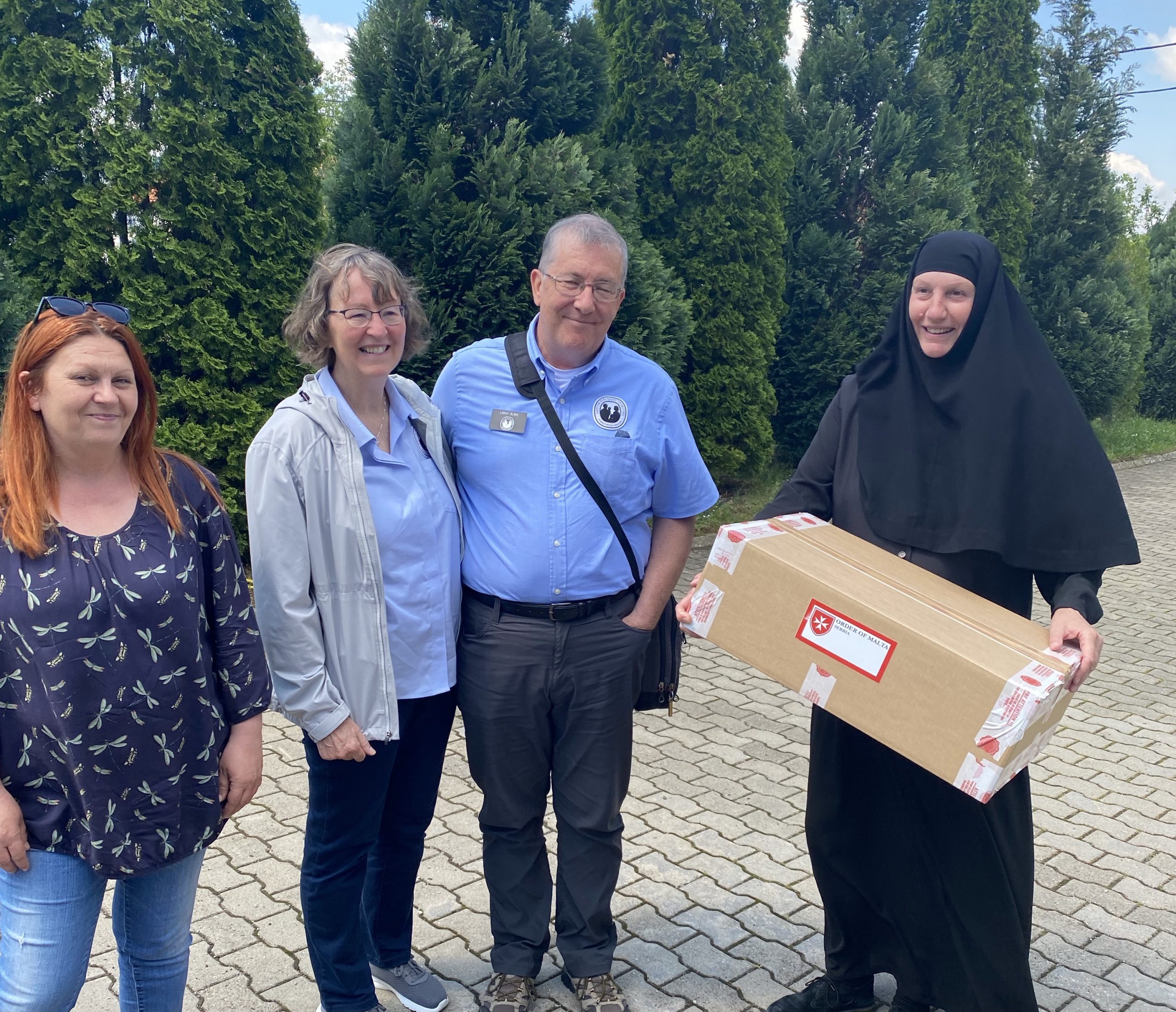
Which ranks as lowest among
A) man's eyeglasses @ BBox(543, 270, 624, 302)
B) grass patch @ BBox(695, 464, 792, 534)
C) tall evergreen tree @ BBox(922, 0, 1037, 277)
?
grass patch @ BBox(695, 464, 792, 534)

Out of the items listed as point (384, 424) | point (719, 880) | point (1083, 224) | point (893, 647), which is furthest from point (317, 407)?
point (1083, 224)

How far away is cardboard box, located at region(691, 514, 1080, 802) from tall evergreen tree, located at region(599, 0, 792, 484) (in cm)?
739

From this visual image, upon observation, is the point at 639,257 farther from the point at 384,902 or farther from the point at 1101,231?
the point at 1101,231

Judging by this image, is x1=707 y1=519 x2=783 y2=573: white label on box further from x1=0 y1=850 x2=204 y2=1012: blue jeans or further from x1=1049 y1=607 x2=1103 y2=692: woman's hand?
x1=0 y1=850 x2=204 y2=1012: blue jeans

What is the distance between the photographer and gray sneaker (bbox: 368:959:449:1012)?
2.92 m

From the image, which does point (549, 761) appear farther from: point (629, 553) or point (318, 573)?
point (318, 573)

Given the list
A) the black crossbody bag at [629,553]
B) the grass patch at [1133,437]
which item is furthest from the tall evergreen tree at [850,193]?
the black crossbody bag at [629,553]

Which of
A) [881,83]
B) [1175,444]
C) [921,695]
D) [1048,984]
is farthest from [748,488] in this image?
[1175,444]

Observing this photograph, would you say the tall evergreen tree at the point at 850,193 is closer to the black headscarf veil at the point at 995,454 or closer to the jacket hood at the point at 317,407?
the black headscarf veil at the point at 995,454

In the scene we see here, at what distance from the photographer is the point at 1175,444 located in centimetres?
1786

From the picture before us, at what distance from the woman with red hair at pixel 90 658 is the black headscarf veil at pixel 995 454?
5.65ft

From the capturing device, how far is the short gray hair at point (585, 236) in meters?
2.76

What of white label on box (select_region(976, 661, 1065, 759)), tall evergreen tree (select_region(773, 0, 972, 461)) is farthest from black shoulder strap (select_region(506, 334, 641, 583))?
tall evergreen tree (select_region(773, 0, 972, 461))

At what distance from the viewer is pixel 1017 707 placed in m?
2.04
